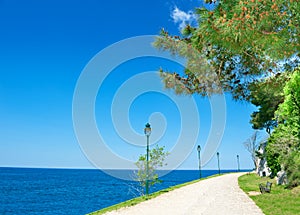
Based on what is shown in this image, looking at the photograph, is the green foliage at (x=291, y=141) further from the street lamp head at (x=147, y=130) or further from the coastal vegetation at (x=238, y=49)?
the coastal vegetation at (x=238, y=49)

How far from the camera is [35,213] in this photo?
123 feet

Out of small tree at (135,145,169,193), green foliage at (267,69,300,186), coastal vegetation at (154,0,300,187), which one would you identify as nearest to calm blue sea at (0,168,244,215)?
small tree at (135,145,169,193)

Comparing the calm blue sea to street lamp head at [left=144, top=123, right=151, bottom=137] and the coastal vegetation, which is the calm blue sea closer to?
street lamp head at [left=144, top=123, right=151, bottom=137]

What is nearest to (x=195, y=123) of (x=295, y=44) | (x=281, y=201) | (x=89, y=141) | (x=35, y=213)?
(x=89, y=141)

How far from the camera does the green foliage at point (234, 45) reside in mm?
4328

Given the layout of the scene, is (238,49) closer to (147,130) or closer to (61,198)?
(147,130)

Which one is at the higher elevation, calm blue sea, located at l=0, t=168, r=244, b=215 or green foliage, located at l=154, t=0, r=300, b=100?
green foliage, located at l=154, t=0, r=300, b=100

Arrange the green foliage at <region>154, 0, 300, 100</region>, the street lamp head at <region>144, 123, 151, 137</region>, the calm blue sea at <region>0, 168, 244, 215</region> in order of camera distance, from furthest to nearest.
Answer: the calm blue sea at <region>0, 168, 244, 215</region> → the street lamp head at <region>144, 123, 151, 137</region> → the green foliage at <region>154, 0, 300, 100</region>

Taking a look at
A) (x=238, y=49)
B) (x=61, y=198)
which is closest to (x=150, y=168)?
(x=238, y=49)

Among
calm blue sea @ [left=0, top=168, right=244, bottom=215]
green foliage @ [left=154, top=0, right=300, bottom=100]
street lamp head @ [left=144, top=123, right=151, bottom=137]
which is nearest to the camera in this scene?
green foliage @ [left=154, top=0, right=300, bottom=100]

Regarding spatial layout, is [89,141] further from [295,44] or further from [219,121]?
[295,44]

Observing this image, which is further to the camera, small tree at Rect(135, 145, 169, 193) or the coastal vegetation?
small tree at Rect(135, 145, 169, 193)

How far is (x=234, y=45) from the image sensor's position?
16.0ft

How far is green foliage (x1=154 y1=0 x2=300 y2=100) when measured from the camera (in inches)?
170
